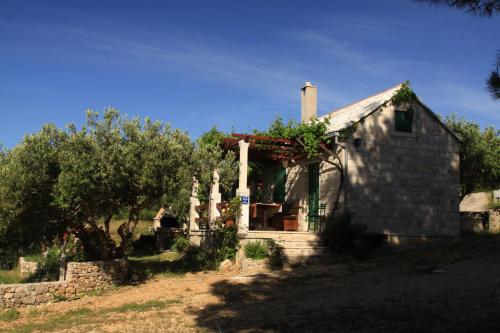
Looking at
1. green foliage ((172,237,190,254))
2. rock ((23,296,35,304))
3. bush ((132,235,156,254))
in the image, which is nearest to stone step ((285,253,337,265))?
green foliage ((172,237,190,254))

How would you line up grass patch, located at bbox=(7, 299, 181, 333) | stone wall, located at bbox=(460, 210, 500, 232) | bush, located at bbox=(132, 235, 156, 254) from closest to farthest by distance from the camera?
1. grass patch, located at bbox=(7, 299, 181, 333)
2. stone wall, located at bbox=(460, 210, 500, 232)
3. bush, located at bbox=(132, 235, 156, 254)

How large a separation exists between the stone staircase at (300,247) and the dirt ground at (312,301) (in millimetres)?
713

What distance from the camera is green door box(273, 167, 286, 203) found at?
20.2 m

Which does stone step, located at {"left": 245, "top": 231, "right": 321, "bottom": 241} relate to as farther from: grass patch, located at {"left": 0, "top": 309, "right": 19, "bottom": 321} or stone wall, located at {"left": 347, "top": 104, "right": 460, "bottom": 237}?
grass patch, located at {"left": 0, "top": 309, "right": 19, "bottom": 321}

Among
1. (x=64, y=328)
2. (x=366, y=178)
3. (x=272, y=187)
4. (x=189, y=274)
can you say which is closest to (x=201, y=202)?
(x=272, y=187)

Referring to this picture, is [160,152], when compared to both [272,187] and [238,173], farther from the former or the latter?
[272,187]

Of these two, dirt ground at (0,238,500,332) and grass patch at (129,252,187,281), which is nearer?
dirt ground at (0,238,500,332)

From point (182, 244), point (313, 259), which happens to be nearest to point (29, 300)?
point (313, 259)

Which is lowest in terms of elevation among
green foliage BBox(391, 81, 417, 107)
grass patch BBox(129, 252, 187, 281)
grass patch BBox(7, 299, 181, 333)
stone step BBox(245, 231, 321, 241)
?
grass patch BBox(7, 299, 181, 333)

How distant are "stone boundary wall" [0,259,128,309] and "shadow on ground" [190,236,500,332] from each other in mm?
3153

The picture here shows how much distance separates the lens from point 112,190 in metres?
12.6

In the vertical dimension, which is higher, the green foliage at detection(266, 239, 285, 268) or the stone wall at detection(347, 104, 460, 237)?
the stone wall at detection(347, 104, 460, 237)

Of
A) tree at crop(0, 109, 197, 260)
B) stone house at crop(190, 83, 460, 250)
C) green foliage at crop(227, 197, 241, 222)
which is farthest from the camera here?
stone house at crop(190, 83, 460, 250)

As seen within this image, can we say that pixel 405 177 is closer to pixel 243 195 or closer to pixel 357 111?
pixel 357 111
